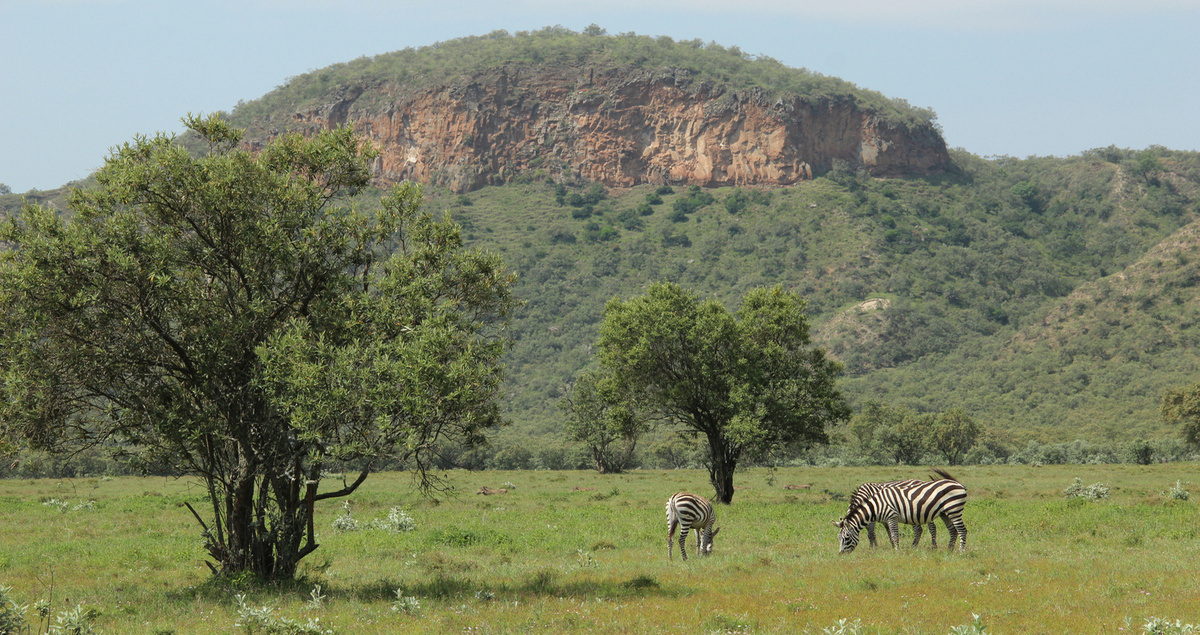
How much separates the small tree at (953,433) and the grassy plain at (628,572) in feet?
129

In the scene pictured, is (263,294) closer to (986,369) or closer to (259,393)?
(259,393)

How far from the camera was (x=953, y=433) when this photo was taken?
73125 mm

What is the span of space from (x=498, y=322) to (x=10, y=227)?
8993 mm

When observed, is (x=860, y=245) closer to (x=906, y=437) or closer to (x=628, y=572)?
(x=906, y=437)

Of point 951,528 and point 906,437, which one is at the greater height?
point 951,528

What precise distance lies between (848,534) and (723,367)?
16049 millimetres

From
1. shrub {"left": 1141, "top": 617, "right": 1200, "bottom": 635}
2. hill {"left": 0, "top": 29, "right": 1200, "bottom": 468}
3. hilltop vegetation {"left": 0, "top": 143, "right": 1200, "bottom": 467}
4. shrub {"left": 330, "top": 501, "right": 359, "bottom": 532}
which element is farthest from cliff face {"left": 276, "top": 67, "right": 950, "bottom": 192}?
shrub {"left": 1141, "top": 617, "right": 1200, "bottom": 635}

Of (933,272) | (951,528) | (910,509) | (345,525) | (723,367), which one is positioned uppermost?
(933,272)

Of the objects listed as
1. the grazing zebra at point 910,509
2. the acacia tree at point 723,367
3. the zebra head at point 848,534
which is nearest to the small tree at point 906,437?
the acacia tree at point 723,367

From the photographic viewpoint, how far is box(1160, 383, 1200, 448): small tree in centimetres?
5866

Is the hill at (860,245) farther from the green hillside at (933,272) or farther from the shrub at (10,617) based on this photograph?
the shrub at (10,617)

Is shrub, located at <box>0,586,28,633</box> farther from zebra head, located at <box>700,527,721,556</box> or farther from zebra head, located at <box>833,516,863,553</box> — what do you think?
zebra head, located at <box>833,516,863,553</box>

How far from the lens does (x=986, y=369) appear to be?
389ft

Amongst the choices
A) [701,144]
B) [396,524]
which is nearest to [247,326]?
[396,524]
